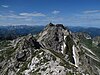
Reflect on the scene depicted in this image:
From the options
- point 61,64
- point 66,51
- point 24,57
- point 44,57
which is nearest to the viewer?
point 61,64

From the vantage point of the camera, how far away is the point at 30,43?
507ft

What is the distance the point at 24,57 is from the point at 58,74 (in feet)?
120

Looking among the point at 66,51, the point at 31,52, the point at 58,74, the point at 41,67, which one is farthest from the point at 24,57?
the point at 66,51

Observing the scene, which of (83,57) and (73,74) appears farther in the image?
(83,57)

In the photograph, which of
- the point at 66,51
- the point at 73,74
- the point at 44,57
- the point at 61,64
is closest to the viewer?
the point at 73,74

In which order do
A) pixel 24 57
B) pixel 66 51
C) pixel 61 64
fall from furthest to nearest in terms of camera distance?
pixel 66 51 → pixel 24 57 → pixel 61 64

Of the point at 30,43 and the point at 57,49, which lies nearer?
the point at 30,43

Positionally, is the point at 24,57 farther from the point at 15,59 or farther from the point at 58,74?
the point at 58,74

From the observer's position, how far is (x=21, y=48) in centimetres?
14625

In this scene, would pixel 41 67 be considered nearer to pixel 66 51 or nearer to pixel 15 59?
pixel 15 59

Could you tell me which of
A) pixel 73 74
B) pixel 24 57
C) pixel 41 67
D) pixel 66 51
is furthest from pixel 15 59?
pixel 66 51

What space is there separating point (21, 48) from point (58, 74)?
44343mm

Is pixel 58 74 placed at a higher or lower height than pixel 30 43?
lower

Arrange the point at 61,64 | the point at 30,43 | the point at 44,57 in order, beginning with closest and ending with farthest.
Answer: the point at 61,64, the point at 44,57, the point at 30,43
